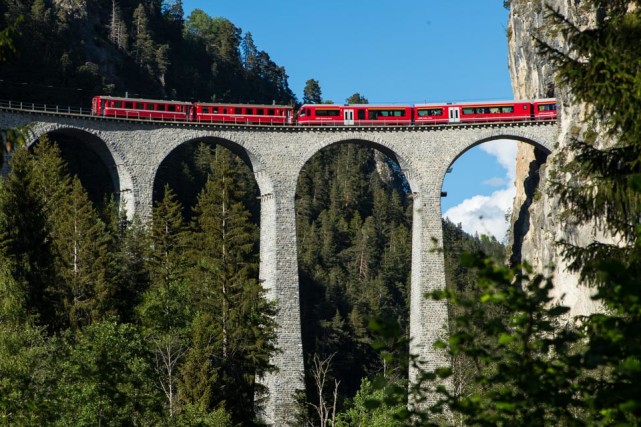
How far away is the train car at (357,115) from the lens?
5806cm

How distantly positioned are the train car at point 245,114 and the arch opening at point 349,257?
4588mm

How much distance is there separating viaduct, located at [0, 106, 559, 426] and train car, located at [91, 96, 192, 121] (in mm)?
760

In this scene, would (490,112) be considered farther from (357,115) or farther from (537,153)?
(357,115)

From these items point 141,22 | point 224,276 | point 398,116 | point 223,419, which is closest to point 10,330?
point 223,419

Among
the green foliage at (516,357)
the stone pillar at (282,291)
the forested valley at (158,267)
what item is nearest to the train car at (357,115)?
the stone pillar at (282,291)

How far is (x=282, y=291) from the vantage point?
5366 centimetres

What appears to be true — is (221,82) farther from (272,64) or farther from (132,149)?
(132,149)

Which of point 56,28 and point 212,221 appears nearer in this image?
point 212,221

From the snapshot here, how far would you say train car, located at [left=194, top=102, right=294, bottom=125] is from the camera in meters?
57.7

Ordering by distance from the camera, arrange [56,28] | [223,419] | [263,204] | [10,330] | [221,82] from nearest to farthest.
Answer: [10,330] → [223,419] → [263,204] → [56,28] → [221,82]

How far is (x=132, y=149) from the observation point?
55531 mm

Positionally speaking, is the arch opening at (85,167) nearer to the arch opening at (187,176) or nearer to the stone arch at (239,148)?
the arch opening at (187,176)

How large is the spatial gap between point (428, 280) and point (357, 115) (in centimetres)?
1117

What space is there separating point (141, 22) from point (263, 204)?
50.9 meters
